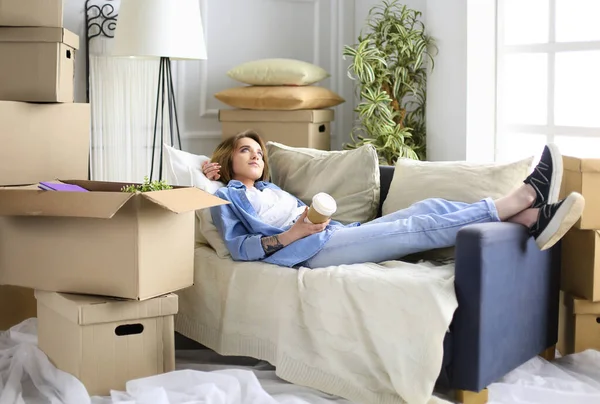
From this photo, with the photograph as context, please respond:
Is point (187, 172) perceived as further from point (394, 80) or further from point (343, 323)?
point (394, 80)

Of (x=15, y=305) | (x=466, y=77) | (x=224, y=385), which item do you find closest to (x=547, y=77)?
(x=466, y=77)

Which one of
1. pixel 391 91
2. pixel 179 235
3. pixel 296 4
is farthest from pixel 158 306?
pixel 296 4

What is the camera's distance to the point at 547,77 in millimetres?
3539

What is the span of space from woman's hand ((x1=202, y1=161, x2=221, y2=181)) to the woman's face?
69mm

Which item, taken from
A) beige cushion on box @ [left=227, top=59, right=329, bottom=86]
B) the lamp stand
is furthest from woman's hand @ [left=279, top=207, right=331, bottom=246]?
beige cushion on box @ [left=227, top=59, right=329, bottom=86]

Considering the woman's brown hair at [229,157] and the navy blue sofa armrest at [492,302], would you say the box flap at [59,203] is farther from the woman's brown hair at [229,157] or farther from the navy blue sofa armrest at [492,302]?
the navy blue sofa armrest at [492,302]

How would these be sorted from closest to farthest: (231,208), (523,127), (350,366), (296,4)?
(350,366) → (231,208) → (523,127) → (296,4)

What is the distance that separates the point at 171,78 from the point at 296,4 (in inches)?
34.7

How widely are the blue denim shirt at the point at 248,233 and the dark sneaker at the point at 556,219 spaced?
0.66 metres

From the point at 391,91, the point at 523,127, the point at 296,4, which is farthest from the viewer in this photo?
the point at 296,4

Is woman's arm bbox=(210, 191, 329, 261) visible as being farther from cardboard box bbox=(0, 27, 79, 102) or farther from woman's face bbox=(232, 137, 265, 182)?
cardboard box bbox=(0, 27, 79, 102)

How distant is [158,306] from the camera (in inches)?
96.7

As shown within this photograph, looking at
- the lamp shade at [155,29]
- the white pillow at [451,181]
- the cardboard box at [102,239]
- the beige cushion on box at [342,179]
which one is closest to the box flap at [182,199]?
the cardboard box at [102,239]

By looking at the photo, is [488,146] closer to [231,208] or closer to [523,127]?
[523,127]
